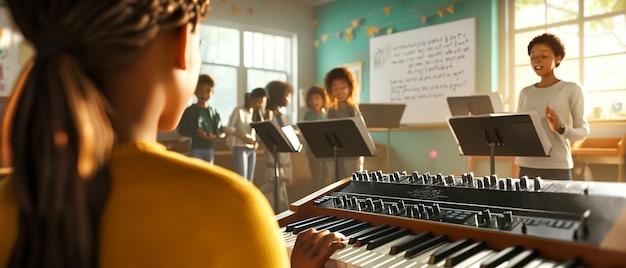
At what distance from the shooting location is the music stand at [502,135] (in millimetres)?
2289

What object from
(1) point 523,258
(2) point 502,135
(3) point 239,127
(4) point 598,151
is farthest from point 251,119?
(1) point 523,258

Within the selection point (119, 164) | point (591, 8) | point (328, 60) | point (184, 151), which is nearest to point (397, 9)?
point (328, 60)

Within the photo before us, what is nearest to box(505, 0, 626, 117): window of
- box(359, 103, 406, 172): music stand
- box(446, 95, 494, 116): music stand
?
box(446, 95, 494, 116): music stand

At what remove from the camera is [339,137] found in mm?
2906

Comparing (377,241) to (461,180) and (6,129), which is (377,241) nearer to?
(461,180)

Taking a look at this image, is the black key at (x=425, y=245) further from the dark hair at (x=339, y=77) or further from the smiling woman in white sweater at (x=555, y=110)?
the dark hair at (x=339, y=77)

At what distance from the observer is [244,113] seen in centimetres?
486

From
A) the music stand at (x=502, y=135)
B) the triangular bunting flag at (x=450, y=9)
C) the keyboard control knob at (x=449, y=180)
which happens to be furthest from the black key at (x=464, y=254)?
the triangular bunting flag at (x=450, y=9)

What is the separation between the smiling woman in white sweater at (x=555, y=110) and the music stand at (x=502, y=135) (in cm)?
31

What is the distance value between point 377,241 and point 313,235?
6.2 inches

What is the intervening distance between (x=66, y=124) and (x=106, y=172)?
7 cm

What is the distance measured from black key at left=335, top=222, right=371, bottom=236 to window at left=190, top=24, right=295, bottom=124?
5.22 metres

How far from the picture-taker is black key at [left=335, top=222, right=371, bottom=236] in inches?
46.0

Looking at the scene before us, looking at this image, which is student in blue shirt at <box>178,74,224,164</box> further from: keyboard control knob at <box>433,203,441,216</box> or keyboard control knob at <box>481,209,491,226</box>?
keyboard control knob at <box>481,209,491,226</box>
